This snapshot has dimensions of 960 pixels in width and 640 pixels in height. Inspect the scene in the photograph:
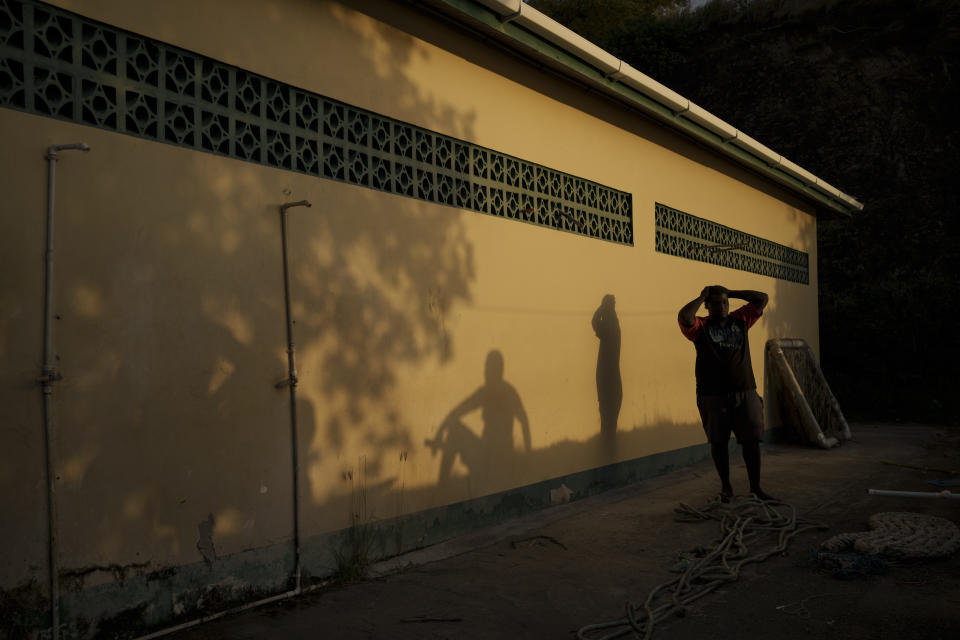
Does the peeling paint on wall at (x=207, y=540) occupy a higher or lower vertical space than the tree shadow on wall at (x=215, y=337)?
Answer: lower

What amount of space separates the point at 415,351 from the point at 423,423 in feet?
1.51

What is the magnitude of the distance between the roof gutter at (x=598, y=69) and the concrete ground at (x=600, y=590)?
3.39m

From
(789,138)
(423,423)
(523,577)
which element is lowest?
(523,577)

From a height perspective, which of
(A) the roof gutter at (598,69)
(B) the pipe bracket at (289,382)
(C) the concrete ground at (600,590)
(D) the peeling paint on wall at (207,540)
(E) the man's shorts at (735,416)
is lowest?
(C) the concrete ground at (600,590)

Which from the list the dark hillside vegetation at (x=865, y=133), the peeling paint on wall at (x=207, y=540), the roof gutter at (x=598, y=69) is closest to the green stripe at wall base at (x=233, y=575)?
the peeling paint on wall at (x=207, y=540)

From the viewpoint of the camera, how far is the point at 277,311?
3.97m

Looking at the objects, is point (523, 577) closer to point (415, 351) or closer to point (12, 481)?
point (415, 351)

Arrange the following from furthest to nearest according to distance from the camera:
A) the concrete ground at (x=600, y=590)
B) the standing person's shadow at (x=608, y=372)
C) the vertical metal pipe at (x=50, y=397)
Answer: the standing person's shadow at (x=608, y=372) → the concrete ground at (x=600, y=590) → the vertical metal pipe at (x=50, y=397)

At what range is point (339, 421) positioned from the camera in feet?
14.0

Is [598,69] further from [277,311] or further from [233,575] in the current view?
[233,575]

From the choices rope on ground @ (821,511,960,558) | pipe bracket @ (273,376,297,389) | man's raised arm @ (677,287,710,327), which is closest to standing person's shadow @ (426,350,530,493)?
pipe bracket @ (273,376,297,389)

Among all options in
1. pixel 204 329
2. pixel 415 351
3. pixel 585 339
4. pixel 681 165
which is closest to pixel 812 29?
pixel 681 165

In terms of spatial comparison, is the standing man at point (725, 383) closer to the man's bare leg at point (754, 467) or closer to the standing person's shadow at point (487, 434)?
the man's bare leg at point (754, 467)

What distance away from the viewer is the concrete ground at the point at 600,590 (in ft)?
11.1
